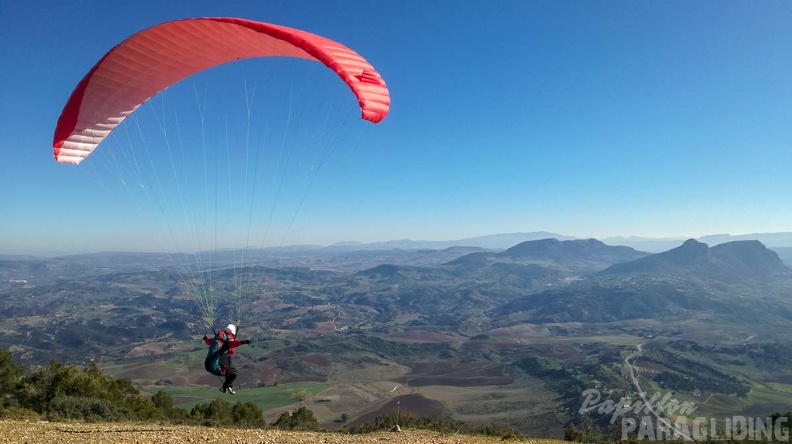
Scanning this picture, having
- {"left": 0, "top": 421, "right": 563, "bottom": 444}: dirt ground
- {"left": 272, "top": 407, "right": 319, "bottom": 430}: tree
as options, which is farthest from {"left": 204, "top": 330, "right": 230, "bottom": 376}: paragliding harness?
{"left": 272, "top": 407, "right": 319, "bottom": 430}: tree

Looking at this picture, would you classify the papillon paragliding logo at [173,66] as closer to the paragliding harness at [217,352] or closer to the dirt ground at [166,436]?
the paragliding harness at [217,352]

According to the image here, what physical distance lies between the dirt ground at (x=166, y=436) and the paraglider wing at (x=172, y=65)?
810 cm

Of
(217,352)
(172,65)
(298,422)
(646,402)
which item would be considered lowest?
(646,402)

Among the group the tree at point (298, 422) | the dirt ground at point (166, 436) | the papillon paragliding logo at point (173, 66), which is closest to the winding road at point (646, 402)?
the tree at point (298, 422)

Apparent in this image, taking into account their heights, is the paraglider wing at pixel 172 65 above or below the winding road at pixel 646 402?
above

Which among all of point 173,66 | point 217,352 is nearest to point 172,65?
point 173,66

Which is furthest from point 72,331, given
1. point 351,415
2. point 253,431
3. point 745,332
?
point 745,332

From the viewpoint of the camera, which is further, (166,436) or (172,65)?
(166,436)

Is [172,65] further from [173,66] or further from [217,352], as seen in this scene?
[217,352]

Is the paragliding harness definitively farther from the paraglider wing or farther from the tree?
the tree

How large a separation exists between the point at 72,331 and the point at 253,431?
204m

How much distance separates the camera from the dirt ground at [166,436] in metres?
13.7

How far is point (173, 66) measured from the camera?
1352 cm

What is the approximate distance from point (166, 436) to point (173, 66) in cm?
1129
